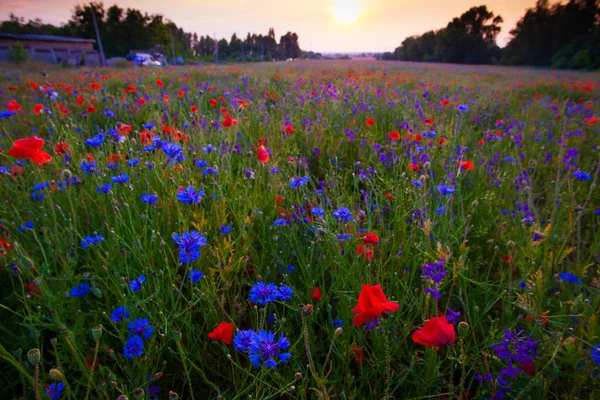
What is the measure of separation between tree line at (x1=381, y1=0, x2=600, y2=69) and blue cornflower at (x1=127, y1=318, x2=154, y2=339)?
87.1 ft

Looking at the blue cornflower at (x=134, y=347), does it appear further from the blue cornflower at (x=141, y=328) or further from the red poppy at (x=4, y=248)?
the red poppy at (x=4, y=248)

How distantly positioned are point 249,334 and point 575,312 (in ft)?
3.88

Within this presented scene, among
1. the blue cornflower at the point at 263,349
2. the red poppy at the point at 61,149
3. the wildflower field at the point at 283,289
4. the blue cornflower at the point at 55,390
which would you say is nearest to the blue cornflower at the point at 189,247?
the wildflower field at the point at 283,289

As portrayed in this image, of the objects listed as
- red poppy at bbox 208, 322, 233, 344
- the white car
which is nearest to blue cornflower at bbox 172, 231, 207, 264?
red poppy at bbox 208, 322, 233, 344

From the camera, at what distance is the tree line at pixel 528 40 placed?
23219mm

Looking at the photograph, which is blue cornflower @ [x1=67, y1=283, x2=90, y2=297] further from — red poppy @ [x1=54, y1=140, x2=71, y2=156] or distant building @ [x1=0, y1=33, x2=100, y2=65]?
distant building @ [x1=0, y1=33, x2=100, y2=65]

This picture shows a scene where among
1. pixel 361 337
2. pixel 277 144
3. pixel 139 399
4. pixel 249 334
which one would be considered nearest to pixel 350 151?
pixel 277 144

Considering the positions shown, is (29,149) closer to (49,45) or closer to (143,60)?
(143,60)

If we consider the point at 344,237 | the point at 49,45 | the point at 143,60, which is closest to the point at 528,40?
the point at 143,60

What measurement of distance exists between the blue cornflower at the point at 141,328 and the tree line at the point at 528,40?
26.5 m

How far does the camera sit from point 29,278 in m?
1.41

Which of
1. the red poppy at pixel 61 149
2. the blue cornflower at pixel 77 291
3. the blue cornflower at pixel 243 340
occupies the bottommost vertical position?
the blue cornflower at pixel 77 291

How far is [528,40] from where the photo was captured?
29.1 m

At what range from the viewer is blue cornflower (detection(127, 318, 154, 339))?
3.45 ft
